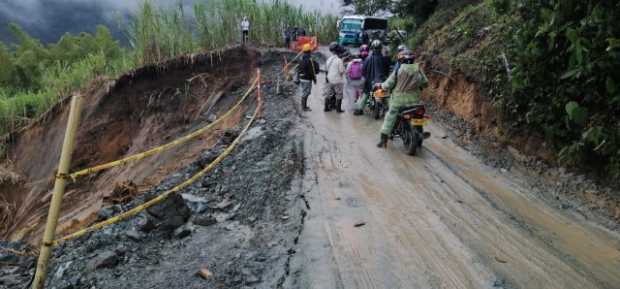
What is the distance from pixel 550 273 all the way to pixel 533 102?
4.11 metres

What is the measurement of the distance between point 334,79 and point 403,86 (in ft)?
11.4

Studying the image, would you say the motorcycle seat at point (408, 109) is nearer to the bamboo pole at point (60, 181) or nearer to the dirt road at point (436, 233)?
the dirt road at point (436, 233)

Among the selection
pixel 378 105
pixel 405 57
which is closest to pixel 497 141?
pixel 405 57

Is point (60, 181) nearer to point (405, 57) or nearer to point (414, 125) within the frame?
point (414, 125)

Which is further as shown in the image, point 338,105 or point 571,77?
point 338,105

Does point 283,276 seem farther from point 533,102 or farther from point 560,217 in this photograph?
point 533,102

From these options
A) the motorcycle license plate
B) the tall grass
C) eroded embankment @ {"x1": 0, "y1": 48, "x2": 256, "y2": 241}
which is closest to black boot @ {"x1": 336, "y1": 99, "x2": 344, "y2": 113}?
the motorcycle license plate

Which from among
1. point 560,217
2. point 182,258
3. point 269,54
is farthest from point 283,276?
point 269,54

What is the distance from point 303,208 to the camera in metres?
5.86

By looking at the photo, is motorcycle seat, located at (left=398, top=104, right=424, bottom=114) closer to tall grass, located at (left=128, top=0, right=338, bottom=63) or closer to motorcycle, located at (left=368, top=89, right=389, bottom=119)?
motorcycle, located at (left=368, top=89, right=389, bottom=119)

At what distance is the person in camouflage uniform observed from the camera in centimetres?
855

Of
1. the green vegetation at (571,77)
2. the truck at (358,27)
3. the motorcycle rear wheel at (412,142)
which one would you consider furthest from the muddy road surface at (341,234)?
the truck at (358,27)

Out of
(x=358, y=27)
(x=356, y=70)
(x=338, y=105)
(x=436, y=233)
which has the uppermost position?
(x=358, y=27)

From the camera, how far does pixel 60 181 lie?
12.2ft
